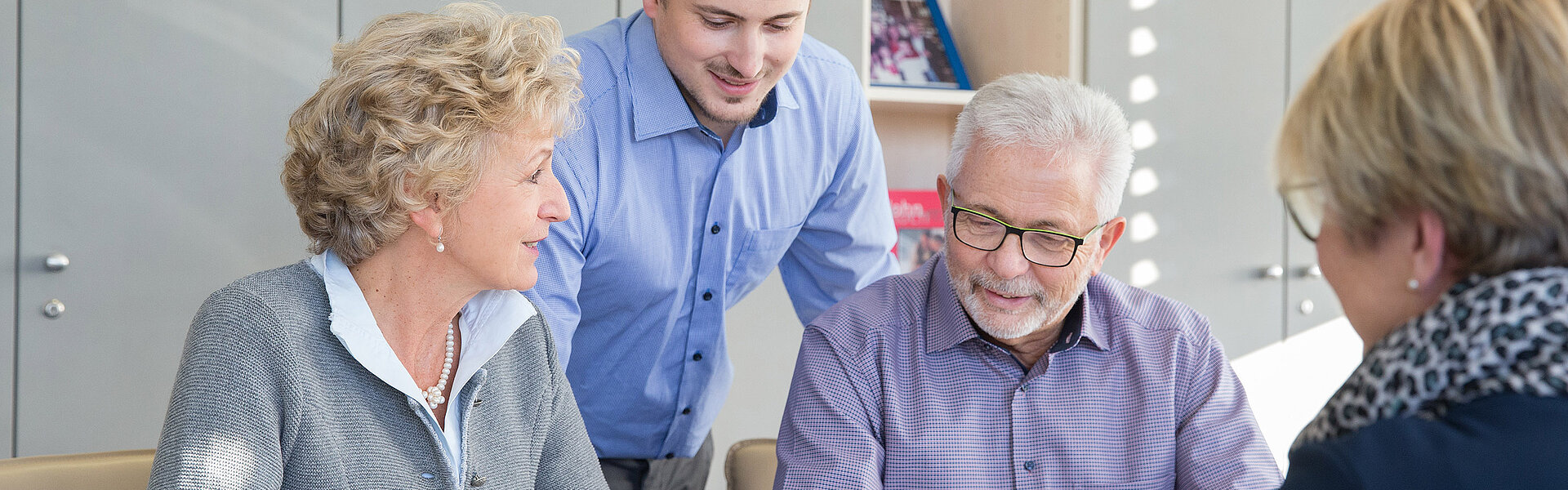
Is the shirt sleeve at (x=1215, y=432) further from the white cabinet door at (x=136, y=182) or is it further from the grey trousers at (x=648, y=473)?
the white cabinet door at (x=136, y=182)

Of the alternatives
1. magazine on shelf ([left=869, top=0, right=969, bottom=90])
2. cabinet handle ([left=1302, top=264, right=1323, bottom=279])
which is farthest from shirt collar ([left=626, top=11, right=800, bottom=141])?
cabinet handle ([left=1302, top=264, right=1323, bottom=279])

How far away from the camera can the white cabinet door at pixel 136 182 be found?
7.27 feet

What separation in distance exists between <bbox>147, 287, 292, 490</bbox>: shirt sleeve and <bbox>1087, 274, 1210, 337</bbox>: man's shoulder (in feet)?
3.68

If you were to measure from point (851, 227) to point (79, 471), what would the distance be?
4.10 feet

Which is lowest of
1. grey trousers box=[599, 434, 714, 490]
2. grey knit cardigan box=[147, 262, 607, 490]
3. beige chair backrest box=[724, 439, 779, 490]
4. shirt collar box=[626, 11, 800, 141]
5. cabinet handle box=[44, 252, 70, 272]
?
grey trousers box=[599, 434, 714, 490]

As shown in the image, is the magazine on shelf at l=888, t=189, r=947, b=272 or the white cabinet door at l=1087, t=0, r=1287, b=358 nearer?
the white cabinet door at l=1087, t=0, r=1287, b=358

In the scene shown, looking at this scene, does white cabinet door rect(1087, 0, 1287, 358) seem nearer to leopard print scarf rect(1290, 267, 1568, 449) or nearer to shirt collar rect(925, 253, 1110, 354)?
shirt collar rect(925, 253, 1110, 354)

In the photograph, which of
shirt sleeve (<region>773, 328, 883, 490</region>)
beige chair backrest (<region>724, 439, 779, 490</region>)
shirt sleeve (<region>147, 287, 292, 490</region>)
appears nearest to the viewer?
shirt sleeve (<region>147, 287, 292, 490</region>)

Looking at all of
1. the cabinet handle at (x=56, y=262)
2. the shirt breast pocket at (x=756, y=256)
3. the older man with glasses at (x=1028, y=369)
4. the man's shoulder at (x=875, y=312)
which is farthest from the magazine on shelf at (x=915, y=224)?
the cabinet handle at (x=56, y=262)

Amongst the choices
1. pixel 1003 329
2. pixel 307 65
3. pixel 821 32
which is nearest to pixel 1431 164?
pixel 1003 329

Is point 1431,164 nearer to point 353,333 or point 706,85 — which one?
point 353,333

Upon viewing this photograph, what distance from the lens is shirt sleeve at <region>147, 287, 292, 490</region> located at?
1.12 m

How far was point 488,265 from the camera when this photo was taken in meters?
1.35

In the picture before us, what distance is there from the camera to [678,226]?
6.07ft
